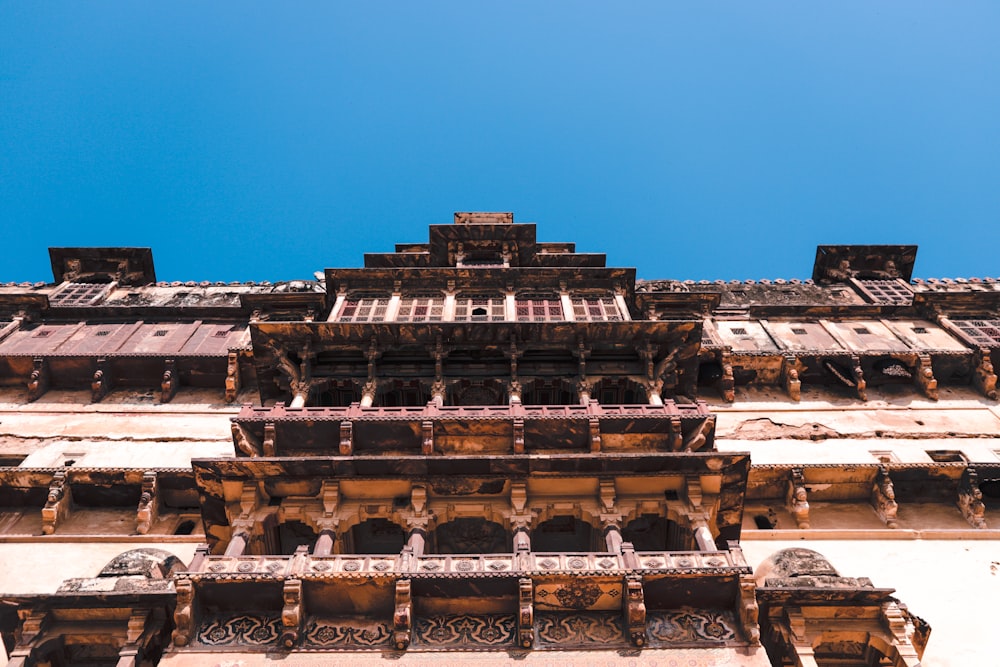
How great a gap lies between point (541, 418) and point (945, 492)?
12.8 m

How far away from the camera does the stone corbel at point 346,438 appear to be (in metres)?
20.0

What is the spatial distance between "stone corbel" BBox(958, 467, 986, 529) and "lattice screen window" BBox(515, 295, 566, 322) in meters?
13.2

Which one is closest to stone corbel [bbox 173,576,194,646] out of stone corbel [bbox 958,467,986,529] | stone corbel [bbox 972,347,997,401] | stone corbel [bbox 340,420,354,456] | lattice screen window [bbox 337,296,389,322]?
stone corbel [bbox 340,420,354,456]

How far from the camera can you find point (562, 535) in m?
20.7

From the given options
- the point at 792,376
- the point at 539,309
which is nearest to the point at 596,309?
the point at 539,309

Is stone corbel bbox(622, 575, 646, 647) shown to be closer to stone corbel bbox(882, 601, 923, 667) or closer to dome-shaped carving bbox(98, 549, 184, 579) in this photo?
stone corbel bbox(882, 601, 923, 667)

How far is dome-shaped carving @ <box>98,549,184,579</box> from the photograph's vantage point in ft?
56.4

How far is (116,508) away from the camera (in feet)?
76.2

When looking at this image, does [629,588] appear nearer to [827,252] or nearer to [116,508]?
[116,508]

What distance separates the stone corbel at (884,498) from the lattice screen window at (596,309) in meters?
9.56

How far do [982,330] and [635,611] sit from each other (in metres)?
23.3

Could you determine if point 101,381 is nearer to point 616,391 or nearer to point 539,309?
point 539,309


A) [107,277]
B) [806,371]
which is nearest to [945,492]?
[806,371]

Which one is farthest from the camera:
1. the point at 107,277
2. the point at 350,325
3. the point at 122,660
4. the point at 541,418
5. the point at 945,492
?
the point at 107,277
